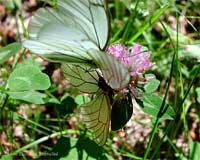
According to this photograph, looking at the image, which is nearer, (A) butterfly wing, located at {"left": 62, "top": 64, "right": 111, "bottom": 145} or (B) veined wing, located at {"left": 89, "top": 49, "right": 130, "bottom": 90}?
(B) veined wing, located at {"left": 89, "top": 49, "right": 130, "bottom": 90}

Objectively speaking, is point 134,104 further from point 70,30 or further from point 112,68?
point 112,68

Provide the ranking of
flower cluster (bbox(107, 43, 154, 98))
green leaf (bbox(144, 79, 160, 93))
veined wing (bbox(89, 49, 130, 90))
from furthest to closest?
green leaf (bbox(144, 79, 160, 93)), flower cluster (bbox(107, 43, 154, 98)), veined wing (bbox(89, 49, 130, 90))

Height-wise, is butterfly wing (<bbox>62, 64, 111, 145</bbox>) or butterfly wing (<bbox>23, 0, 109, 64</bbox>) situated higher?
butterfly wing (<bbox>23, 0, 109, 64</bbox>)

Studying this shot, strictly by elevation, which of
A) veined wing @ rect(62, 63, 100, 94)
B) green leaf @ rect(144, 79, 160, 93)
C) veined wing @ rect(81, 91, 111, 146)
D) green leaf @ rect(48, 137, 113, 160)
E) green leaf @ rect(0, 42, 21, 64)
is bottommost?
green leaf @ rect(48, 137, 113, 160)

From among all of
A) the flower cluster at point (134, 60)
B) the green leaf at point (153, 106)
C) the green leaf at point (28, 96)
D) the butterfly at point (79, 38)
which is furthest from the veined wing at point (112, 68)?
the green leaf at point (28, 96)

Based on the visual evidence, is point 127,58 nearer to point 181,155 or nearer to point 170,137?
point 181,155

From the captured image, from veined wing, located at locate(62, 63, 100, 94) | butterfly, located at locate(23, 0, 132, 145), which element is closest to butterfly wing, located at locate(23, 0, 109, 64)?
butterfly, located at locate(23, 0, 132, 145)

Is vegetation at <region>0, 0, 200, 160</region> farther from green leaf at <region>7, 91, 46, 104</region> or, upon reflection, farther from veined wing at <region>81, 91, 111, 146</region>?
veined wing at <region>81, 91, 111, 146</region>

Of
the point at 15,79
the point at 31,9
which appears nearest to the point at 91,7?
the point at 15,79

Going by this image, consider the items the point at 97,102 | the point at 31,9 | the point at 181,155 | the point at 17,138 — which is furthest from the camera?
the point at 31,9
